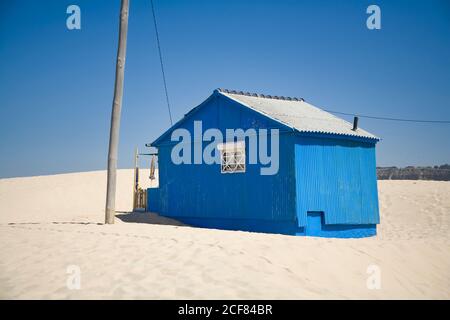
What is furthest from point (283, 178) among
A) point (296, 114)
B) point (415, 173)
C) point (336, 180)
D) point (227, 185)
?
point (415, 173)

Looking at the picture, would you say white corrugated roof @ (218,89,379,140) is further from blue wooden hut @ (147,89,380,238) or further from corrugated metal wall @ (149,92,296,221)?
corrugated metal wall @ (149,92,296,221)

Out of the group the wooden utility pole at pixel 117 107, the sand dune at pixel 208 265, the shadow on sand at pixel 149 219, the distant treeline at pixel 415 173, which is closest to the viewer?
the sand dune at pixel 208 265

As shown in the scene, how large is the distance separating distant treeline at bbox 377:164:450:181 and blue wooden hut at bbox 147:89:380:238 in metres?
26.1

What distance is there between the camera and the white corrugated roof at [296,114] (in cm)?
1285

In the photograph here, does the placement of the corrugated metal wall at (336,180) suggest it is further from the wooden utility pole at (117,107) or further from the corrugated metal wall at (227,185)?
the wooden utility pole at (117,107)

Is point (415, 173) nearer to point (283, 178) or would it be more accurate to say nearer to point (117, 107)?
point (283, 178)

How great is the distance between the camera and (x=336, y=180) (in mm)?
13172

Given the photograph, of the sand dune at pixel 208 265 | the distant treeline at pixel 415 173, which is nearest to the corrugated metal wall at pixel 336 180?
the sand dune at pixel 208 265

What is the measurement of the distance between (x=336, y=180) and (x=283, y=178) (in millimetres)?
2089

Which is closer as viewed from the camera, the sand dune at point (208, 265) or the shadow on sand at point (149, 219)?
the sand dune at point (208, 265)

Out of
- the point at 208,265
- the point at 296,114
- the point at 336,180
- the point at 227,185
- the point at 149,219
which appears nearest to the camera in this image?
the point at 208,265

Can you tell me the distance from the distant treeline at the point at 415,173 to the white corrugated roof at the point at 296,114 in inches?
1004
